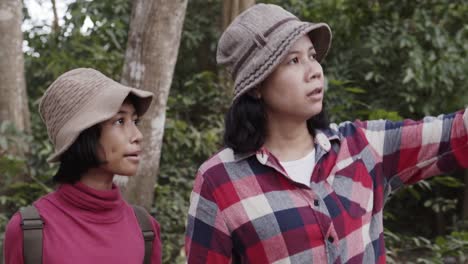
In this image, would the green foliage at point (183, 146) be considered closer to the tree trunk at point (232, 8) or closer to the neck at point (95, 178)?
the tree trunk at point (232, 8)

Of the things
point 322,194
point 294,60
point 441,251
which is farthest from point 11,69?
point 322,194

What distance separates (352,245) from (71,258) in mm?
850

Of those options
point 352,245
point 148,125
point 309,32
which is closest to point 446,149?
point 352,245

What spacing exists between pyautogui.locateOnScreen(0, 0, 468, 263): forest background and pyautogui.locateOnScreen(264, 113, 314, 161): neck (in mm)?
2424

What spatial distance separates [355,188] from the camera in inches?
81.0

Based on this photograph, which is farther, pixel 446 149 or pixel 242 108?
pixel 242 108

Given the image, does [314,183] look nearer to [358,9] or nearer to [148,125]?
[148,125]

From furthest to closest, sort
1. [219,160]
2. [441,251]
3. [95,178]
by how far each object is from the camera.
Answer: [441,251] < [95,178] < [219,160]

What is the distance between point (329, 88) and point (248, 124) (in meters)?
4.07

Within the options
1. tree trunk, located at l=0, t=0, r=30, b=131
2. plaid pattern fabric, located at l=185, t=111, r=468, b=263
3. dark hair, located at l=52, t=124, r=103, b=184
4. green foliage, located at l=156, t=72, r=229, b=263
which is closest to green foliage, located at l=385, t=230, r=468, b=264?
green foliage, located at l=156, t=72, r=229, b=263

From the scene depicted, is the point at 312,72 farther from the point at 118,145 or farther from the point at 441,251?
the point at 441,251

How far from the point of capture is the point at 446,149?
2041 millimetres

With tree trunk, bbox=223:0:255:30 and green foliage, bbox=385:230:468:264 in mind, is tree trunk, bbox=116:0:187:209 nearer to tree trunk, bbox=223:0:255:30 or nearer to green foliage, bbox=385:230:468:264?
green foliage, bbox=385:230:468:264

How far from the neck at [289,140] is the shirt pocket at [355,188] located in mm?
Answer: 138
